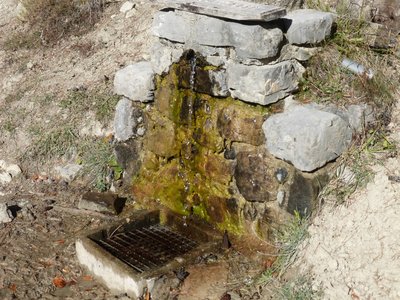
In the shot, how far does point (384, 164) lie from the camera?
3.80 meters

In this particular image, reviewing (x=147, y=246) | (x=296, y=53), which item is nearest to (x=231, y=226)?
(x=147, y=246)

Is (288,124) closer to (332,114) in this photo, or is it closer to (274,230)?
(332,114)

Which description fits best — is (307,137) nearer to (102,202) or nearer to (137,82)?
(137,82)

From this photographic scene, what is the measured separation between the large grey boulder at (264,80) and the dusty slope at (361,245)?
84 cm

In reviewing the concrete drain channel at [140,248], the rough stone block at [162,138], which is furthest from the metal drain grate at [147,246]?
the rough stone block at [162,138]

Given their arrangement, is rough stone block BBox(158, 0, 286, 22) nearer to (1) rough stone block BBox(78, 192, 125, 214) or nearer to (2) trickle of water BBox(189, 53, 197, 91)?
(2) trickle of water BBox(189, 53, 197, 91)

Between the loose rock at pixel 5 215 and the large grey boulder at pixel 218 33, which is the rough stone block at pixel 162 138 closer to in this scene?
the large grey boulder at pixel 218 33

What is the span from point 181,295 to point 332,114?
1.58 meters

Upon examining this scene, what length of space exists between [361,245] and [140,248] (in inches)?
66.2

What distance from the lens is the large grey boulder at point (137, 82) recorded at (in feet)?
15.9

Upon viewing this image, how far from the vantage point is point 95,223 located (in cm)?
499

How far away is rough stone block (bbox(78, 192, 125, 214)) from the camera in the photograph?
507cm

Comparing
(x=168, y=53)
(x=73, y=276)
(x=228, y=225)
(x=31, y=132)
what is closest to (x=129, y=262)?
(x=73, y=276)

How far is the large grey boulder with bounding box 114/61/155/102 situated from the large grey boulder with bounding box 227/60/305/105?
0.90m
